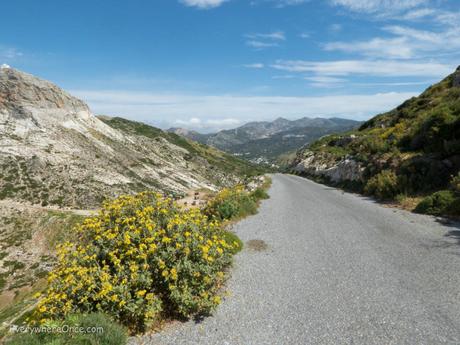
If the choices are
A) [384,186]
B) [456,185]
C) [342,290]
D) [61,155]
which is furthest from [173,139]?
[342,290]

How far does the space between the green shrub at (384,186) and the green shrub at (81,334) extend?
1650 centimetres

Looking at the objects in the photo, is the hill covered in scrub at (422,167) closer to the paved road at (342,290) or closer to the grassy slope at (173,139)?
the paved road at (342,290)

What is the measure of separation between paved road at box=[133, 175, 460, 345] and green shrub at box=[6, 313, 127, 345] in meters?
0.63

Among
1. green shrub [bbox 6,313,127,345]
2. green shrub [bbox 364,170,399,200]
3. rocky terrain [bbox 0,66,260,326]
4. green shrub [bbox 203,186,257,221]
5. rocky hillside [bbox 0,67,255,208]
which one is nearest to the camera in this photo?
green shrub [bbox 6,313,127,345]

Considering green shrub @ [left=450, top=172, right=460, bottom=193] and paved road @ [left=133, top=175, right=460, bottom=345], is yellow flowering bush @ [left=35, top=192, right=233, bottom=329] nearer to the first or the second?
paved road @ [left=133, top=175, right=460, bottom=345]

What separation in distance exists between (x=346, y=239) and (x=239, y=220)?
4.71 metres

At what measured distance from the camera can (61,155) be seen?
175 ft

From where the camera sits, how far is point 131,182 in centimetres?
5697

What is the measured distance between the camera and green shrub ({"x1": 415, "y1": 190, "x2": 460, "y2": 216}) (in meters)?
11.2

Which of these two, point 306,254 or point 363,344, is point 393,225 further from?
point 363,344

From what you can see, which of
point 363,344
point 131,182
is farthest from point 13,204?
point 363,344

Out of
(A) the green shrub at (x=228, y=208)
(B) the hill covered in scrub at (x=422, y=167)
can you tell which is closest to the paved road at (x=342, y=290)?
(A) the green shrub at (x=228, y=208)

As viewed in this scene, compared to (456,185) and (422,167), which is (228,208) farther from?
(422,167)

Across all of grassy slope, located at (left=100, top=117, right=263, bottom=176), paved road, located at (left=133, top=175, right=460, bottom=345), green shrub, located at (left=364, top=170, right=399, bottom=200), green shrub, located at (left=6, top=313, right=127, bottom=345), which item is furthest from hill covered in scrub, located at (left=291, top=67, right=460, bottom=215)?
grassy slope, located at (left=100, top=117, right=263, bottom=176)
